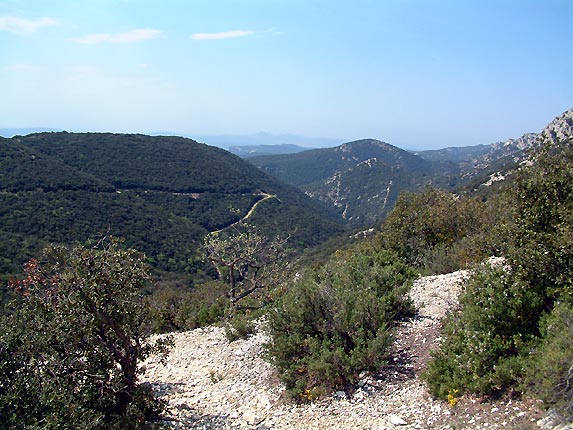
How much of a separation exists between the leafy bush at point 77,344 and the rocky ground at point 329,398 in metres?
1.10

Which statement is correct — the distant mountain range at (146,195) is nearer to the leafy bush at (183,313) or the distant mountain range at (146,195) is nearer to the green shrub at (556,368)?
the green shrub at (556,368)

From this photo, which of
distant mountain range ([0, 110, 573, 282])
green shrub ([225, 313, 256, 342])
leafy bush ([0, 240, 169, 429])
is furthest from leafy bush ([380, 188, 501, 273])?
leafy bush ([0, 240, 169, 429])

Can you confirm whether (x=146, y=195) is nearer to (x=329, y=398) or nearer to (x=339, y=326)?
(x=339, y=326)

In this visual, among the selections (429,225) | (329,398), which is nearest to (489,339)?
(329,398)

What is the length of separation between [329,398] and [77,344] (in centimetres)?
418

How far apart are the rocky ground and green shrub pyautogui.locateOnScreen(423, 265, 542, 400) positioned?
11.7 inches

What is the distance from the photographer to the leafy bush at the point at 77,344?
5715 millimetres

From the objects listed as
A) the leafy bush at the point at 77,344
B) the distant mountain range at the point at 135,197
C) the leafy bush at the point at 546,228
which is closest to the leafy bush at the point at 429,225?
the leafy bush at the point at 546,228

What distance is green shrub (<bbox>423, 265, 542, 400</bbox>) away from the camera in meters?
5.85

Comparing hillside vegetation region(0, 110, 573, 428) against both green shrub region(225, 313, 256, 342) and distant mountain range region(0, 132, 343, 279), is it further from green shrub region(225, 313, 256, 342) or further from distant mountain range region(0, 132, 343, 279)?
distant mountain range region(0, 132, 343, 279)

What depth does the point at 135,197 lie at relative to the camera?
7275cm

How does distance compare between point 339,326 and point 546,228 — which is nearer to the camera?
point 546,228

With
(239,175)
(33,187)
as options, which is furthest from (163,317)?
(239,175)

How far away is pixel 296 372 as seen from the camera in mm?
7906
